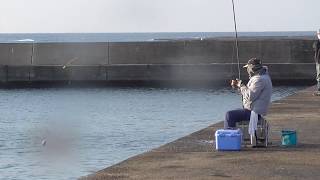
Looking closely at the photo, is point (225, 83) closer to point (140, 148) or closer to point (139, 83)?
point (139, 83)

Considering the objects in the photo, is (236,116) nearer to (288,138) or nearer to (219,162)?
(288,138)

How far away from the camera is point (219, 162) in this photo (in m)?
10.6

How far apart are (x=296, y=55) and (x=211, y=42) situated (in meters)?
3.99

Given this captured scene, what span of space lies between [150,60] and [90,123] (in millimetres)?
17993

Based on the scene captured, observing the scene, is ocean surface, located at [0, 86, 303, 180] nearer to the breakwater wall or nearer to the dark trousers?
the breakwater wall

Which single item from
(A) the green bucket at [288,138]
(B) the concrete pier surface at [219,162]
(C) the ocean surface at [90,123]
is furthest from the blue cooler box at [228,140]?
(C) the ocean surface at [90,123]

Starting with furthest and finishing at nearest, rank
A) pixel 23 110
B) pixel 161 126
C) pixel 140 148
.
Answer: pixel 23 110 → pixel 161 126 → pixel 140 148

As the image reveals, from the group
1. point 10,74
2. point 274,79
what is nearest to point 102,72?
point 10,74

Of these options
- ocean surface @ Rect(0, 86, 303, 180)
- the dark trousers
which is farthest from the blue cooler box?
ocean surface @ Rect(0, 86, 303, 180)

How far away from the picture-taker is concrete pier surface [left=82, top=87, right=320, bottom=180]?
384 inches

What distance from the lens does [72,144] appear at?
58.3ft

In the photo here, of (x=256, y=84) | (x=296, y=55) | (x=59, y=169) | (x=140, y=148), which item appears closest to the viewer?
(x=256, y=84)

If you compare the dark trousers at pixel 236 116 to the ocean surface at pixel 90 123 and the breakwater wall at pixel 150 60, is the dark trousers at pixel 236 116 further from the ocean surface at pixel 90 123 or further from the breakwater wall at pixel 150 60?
the breakwater wall at pixel 150 60

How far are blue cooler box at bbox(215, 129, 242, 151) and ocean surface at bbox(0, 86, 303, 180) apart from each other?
108 inches
